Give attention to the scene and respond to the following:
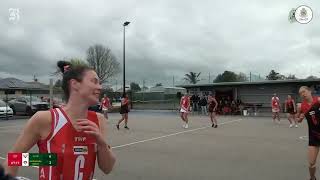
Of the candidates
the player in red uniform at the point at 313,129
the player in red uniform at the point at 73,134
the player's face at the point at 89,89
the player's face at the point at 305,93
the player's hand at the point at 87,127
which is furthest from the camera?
the player's face at the point at 305,93

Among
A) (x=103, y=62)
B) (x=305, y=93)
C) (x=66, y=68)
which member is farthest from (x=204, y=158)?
(x=103, y=62)

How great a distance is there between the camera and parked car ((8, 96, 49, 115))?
1447 inches

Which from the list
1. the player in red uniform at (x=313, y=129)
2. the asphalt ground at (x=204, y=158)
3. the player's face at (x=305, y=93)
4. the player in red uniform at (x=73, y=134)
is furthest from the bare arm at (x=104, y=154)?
the player's face at (x=305, y=93)

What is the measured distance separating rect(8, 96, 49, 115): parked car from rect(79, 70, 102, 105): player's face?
114 feet

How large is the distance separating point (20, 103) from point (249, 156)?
29565 millimetres

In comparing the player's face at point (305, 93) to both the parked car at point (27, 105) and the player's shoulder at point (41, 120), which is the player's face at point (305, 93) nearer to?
the player's shoulder at point (41, 120)

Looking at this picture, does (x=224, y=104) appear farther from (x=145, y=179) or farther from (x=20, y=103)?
(x=145, y=179)

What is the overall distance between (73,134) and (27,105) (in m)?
35.9

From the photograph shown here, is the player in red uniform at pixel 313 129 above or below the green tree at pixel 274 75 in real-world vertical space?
below

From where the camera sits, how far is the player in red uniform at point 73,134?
2779 millimetres

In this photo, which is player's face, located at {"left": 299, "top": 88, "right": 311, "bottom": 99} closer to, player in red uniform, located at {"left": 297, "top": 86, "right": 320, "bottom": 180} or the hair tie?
player in red uniform, located at {"left": 297, "top": 86, "right": 320, "bottom": 180}

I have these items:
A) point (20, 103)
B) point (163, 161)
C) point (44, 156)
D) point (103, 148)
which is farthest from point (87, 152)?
point (20, 103)

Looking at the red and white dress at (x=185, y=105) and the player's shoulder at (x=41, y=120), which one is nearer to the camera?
the player's shoulder at (x=41, y=120)

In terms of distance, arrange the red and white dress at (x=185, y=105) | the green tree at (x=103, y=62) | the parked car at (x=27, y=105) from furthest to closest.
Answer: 1. the green tree at (x=103, y=62)
2. the parked car at (x=27, y=105)
3. the red and white dress at (x=185, y=105)
